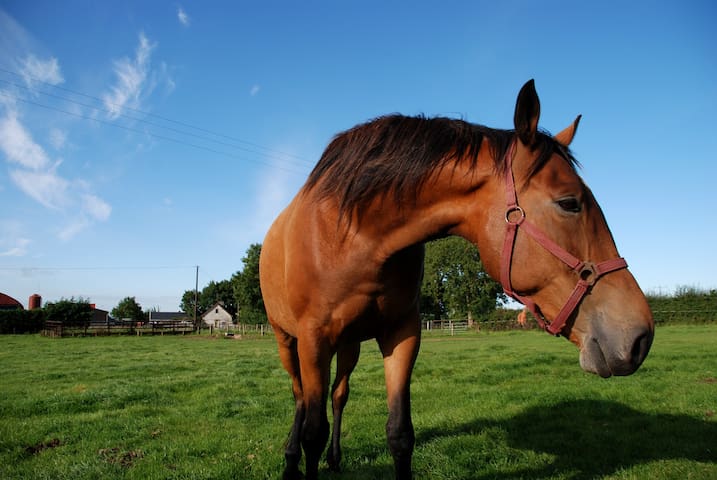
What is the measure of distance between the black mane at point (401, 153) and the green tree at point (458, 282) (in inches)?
2165

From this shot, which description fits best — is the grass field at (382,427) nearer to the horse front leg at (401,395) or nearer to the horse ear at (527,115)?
the horse front leg at (401,395)

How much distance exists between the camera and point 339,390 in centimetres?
460

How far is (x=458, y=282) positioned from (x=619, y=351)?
59.5 m

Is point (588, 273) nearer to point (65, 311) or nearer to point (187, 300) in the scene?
point (65, 311)

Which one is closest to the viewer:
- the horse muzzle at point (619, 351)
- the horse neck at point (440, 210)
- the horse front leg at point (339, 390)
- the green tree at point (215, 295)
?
the horse muzzle at point (619, 351)

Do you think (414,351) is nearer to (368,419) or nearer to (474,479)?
(474,479)

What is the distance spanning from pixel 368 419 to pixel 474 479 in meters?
2.29

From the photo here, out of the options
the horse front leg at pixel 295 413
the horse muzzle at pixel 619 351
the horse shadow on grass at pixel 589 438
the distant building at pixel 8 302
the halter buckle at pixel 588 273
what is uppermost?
the distant building at pixel 8 302

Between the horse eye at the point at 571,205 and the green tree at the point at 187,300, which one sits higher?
the green tree at the point at 187,300

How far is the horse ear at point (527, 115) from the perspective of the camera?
211 cm

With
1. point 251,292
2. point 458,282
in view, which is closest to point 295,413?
point 251,292

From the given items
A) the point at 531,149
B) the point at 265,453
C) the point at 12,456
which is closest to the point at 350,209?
the point at 531,149

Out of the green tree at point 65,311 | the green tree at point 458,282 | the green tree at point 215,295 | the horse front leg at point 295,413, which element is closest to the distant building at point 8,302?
the green tree at point 65,311

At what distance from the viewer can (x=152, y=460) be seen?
4.36 m
